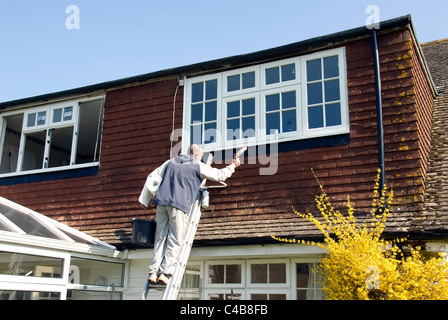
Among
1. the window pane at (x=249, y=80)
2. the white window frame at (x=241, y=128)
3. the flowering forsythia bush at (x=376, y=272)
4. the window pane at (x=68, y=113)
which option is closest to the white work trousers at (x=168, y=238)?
the flowering forsythia bush at (x=376, y=272)

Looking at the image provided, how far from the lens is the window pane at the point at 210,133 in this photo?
29.0ft

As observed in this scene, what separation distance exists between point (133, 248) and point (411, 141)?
4.68 meters

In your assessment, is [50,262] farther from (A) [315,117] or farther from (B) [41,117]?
(A) [315,117]

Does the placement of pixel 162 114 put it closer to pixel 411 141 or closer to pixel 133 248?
pixel 133 248

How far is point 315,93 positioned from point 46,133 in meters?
5.83

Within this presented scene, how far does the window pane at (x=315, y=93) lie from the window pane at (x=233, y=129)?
1.29 metres

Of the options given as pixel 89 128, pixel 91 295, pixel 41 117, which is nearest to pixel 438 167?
pixel 91 295

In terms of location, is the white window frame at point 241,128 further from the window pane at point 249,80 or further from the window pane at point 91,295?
the window pane at point 91,295

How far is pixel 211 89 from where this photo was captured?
30.1 feet

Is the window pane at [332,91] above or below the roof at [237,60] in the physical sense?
below

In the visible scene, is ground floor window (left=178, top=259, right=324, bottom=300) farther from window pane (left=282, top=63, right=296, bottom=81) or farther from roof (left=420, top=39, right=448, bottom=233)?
window pane (left=282, top=63, right=296, bottom=81)

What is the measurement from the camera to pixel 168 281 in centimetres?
666

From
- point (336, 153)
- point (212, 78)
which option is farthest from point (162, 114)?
point (336, 153)

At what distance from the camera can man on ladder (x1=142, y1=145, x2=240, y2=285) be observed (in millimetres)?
6820
